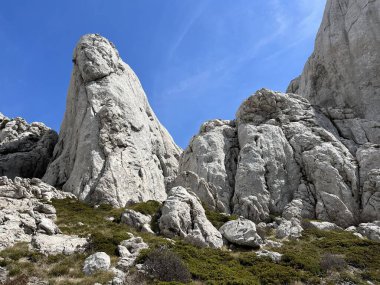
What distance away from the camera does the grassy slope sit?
22188 mm

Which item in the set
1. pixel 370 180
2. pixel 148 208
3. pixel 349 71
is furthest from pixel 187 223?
pixel 349 71

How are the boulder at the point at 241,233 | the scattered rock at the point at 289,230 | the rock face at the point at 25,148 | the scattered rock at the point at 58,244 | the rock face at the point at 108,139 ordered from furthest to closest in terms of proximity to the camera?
the rock face at the point at 25,148 < the rock face at the point at 108,139 < the scattered rock at the point at 289,230 < the boulder at the point at 241,233 < the scattered rock at the point at 58,244

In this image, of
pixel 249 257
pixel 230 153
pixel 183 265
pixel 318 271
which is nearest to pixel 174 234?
pixel 249 257

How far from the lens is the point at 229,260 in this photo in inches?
1064

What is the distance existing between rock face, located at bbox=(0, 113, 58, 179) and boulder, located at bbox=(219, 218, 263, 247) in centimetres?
4073

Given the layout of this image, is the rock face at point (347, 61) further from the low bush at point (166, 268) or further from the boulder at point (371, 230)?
the low bush at point (166, 268)

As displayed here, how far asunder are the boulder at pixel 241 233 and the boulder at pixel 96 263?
11318 millimetres

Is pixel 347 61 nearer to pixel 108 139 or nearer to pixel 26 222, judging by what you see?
pixel 108 139

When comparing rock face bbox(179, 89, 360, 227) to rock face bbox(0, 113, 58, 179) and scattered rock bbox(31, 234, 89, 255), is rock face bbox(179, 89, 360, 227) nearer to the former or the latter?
scattered rock bbox(31, 234, 89, 255)

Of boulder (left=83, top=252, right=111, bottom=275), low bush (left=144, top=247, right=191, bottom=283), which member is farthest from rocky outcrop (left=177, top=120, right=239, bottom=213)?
boulder (left=83, top=252, right=111, bottom=275)

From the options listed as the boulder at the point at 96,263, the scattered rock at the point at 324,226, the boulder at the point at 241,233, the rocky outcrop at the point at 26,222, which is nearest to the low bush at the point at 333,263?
the boulder at the point at 241,233

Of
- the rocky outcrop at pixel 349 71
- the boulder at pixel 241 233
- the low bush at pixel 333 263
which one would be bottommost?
the low bush at pixel 333 263

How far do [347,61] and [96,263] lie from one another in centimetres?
5668

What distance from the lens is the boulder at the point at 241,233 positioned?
3047 centimetres
